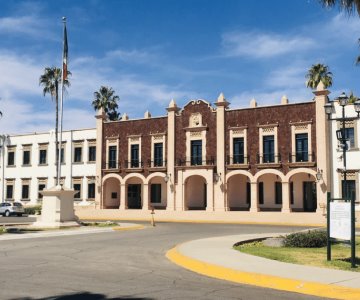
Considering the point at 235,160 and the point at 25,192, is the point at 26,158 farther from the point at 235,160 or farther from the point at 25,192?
the point at 235,160

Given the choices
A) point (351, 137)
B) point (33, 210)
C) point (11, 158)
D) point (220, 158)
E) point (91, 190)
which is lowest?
point (33, 210)

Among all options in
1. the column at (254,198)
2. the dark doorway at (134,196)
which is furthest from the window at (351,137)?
the dark doorway at (134,196)

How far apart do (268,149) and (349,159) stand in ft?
22.6

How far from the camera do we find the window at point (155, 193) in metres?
50.0

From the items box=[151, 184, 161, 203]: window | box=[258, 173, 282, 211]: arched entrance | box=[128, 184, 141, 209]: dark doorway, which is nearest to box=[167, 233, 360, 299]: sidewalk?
box=[258, 173, 282, 211]: arched entrance

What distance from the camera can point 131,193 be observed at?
5228 centimetres

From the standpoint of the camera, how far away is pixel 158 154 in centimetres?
4806

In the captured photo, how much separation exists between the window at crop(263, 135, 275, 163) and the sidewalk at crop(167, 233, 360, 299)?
29.0 metres

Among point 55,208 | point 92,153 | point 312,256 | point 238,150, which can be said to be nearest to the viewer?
point 312,256

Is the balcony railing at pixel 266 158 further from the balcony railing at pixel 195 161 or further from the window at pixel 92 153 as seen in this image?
the window at pixel 92 153

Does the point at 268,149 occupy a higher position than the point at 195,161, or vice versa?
the point at 268,149

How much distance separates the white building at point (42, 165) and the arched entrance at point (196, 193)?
445 inches

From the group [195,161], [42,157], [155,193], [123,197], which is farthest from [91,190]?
[195,161]

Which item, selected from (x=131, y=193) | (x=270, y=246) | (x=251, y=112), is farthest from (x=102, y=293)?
(x=131, y=193)
